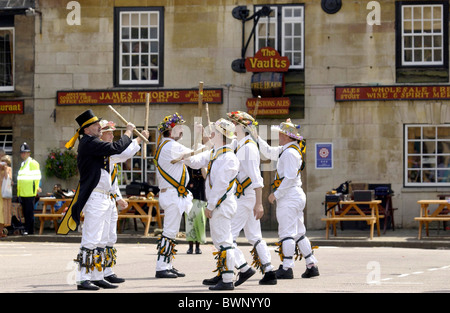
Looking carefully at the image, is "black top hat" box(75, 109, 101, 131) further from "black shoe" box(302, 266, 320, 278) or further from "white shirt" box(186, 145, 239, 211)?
"black shoe" box(302, 266, 320, 278)

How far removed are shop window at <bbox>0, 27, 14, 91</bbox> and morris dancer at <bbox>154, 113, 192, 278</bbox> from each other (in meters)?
13.0

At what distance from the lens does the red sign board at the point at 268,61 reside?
2427cm

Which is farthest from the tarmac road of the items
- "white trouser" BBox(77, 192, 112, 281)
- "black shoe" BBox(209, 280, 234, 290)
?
"white trouser" BBox(77, 192, 112, 281)

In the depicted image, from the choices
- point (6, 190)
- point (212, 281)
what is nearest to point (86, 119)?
point (212, 281)

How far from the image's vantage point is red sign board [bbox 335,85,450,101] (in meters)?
24.3

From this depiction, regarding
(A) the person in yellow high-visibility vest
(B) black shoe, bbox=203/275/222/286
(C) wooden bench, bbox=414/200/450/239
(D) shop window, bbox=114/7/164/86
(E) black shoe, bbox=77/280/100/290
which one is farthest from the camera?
(D) shop window, bbox=114/7/164/86

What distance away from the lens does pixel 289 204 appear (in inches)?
535

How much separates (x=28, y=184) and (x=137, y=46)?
4675mm

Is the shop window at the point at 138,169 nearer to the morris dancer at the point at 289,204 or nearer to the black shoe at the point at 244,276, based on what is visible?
the morris dancer at the point at 289,204

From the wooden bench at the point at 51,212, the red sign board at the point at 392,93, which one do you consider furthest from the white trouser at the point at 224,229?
the red sign board at the point at 392,93

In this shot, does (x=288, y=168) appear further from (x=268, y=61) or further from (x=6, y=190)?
(x=6, y=190)
